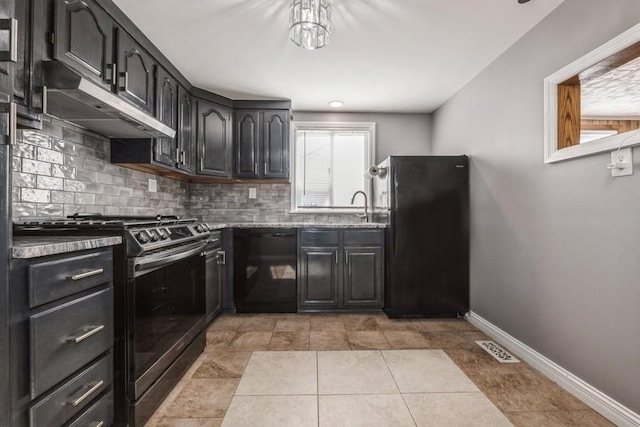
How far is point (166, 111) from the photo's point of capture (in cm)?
264

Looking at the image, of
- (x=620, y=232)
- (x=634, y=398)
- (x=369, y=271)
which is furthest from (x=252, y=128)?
(x=634, y=398)

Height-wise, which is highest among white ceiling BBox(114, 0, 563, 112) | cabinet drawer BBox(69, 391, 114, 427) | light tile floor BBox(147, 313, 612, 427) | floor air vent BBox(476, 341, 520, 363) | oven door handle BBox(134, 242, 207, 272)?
white ceiling BBox(114, 0, 563, 112)

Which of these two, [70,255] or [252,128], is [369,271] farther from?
[70,255]

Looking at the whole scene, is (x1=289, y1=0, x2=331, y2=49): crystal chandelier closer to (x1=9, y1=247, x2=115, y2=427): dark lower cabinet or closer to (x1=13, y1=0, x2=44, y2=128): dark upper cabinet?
(x1=13, y1=0, x2=44, y2=128): dark upper cabinet

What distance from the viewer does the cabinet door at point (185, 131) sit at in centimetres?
286

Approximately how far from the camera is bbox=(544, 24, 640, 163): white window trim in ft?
4.81

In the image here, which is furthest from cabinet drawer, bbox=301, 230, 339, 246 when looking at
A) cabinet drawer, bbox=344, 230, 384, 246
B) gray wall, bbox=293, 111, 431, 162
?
gray wall, bbox=293, 111, 431, 162

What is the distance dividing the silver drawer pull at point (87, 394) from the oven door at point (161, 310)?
0.15 meters

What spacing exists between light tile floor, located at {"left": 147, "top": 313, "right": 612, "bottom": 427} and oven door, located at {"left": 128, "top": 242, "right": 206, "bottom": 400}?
250 mm

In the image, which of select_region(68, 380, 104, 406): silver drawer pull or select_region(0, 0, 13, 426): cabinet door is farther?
select_region(68, 380, 104, 406): silver drawer pull

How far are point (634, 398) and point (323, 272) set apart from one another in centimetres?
220

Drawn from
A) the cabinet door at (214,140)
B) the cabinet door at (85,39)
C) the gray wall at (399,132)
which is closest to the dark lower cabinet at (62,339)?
the cabinet door at (85,39)

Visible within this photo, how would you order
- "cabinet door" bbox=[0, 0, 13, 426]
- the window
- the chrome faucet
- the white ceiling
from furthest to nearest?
the window → the chrome faucet → the white ceiling → "cabinet door" bbox=[0, 0, 13, 426]

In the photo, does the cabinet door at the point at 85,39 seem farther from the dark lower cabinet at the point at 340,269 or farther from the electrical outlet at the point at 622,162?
the electrical outlet at the point at 622,162
